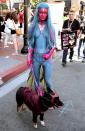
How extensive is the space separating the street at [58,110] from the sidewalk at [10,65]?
0.55 ft

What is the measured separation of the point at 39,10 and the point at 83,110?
2105 millimetres

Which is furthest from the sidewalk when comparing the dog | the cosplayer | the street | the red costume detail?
the red costume detail

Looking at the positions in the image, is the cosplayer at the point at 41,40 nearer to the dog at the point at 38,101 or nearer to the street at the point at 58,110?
the dog at the point at 38,101

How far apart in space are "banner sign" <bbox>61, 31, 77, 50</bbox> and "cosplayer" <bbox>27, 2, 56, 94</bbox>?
3195 mm

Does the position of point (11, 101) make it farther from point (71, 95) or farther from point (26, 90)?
point (71, 95)

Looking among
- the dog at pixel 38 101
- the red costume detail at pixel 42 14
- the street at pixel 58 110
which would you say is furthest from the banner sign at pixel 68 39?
the dog at pixel 38 101

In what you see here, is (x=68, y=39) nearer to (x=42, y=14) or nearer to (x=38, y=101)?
(x=42, y=14)

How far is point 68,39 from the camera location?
6281 millimetres

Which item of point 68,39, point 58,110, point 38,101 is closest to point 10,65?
point 68,39

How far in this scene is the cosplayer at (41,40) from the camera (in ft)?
9.69

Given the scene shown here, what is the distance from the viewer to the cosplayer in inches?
116

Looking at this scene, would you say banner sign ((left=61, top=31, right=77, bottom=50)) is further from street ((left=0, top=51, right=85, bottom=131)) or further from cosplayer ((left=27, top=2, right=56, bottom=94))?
cosplayer ((left=27, top=2, right=56, bottom=94))

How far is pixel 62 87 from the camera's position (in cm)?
452

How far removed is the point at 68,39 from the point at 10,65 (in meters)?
2.29
